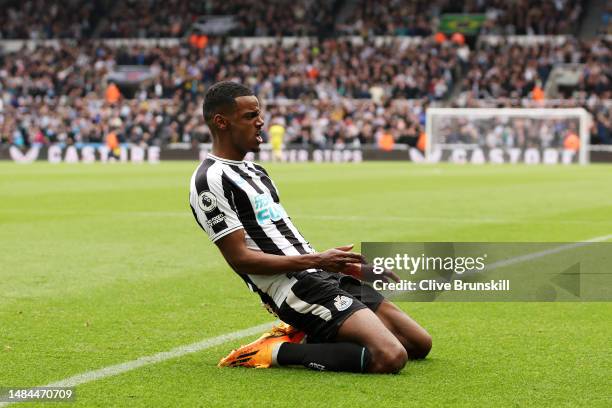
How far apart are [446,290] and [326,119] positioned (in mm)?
40871

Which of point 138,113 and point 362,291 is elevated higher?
point 362,291

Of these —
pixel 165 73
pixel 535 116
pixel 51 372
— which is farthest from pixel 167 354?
pixel 165 73

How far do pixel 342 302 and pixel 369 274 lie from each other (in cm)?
21

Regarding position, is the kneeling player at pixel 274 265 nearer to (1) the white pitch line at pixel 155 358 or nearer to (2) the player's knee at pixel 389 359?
(2) the player's knee at pixel 389 359

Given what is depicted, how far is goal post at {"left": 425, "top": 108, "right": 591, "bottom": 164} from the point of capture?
139ft

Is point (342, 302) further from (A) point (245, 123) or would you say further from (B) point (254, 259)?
(A) point (245, 123)

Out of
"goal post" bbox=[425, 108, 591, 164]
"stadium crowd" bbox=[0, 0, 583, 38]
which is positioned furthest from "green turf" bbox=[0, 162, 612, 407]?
"stadium crowd" bbox=[0, 0, 583, 38]

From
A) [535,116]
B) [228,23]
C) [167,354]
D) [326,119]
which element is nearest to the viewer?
[167,354]

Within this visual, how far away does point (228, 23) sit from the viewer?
183 ft

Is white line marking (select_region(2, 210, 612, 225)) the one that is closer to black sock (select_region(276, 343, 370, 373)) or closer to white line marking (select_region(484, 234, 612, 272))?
white line marking (select_region(484, 234, 612, 272))

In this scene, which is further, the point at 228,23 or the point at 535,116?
the point at 228,23

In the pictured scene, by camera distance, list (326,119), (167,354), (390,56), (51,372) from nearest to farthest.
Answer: (51,372) < (167,354) < (326,119) < (390,56)

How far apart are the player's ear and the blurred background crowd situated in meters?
38.6

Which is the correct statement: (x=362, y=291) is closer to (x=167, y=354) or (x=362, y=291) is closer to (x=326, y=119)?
(x=167, y=354)
